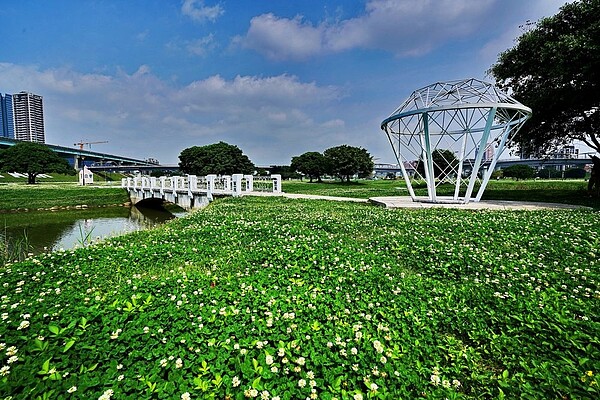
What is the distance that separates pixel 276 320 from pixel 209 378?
1115 mm

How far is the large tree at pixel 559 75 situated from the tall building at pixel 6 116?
254176mm

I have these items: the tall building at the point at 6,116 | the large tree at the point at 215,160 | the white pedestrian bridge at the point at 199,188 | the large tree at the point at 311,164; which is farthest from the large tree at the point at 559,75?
the tall building at the point at 6,116

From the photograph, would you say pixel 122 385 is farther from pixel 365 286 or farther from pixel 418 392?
pixel 365 286

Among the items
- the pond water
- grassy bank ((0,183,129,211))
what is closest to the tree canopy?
the pond water

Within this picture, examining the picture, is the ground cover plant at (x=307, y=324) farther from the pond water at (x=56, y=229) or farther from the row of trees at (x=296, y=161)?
the row of trees at (x=296, y=161)

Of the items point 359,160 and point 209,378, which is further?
point 359,160

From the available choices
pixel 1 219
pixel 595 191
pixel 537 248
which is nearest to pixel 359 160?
pixel 595 191

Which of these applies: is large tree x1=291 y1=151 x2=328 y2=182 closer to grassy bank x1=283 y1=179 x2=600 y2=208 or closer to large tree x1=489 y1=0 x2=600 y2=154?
grassy bank x1=283 y1=179 x2=600 y2=208

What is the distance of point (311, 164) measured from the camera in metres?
82.0

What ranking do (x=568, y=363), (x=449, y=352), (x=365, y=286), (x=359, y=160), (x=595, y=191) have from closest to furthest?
(x=568, y=363) < (x=449, y=352) < (x=365, y=286) < (x=595, y=191) < (x=359, y=160)

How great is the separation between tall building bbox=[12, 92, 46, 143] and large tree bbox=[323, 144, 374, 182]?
19228 cm

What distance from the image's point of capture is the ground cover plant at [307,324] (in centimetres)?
306

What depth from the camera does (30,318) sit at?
13.2ft

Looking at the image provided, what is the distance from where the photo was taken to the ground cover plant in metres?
3.06
